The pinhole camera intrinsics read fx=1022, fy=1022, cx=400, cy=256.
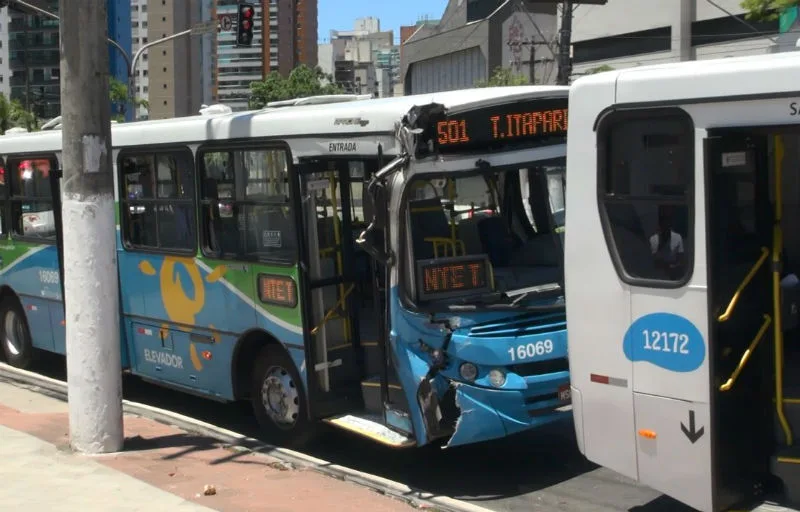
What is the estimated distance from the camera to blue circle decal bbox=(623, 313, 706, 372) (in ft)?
19.0

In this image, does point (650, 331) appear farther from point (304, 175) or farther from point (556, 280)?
point (304, 175)

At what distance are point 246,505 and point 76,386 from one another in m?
2.21

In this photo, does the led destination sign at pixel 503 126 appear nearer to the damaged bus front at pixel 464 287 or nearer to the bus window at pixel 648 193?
the damaged bus front at pixel 464 287

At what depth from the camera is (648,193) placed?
6082mm

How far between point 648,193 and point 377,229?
228 centimetres

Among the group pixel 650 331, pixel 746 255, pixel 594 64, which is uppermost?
pixel 594 64

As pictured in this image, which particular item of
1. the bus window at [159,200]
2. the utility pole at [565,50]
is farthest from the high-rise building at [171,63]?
the bus window at [159,200]

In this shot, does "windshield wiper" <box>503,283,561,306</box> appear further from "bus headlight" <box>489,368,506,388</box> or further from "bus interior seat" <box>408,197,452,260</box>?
"bus interior seat" <box>408,197,452,260</box>

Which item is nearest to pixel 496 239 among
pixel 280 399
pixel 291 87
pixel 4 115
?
pixel 280 399

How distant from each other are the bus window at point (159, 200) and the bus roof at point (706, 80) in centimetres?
500

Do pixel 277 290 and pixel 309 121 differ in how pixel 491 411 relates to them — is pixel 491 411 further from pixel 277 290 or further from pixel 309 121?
pixel 309 121

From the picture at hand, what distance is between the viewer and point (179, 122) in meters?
10.4

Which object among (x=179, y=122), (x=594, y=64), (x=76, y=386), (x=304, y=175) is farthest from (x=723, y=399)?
(x=594, y=64)

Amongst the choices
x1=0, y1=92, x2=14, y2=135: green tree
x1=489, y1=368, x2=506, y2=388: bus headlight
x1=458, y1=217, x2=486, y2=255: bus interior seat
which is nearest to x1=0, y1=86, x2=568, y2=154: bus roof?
x1=458, y1=217, x2=486, y2=255: bus interior seat
